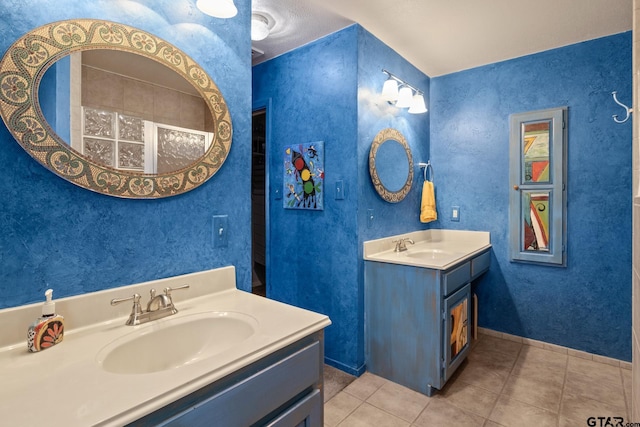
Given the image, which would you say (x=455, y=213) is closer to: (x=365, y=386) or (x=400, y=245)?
(x=400, y=245)

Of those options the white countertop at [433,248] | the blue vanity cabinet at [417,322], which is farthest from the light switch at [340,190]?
the blue vanity cabinet at [417,322]

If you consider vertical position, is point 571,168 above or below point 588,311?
above

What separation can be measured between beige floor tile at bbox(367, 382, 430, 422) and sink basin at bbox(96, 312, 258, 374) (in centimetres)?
124

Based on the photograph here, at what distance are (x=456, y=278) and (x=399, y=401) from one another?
0.83m

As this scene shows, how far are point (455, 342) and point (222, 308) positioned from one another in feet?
5.35

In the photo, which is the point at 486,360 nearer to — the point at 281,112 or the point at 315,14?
the point at 281,112

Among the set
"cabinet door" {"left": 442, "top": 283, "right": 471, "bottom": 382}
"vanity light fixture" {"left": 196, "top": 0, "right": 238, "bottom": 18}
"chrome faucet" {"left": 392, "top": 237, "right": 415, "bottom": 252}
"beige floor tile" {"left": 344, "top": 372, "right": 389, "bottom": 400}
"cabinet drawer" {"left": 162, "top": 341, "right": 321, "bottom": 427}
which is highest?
"vanity light fixture" {"left": 196, "top": 0, "right": 238, "bottom": 18}

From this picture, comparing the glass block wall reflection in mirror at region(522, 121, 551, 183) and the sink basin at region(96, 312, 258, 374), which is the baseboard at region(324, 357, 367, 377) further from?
the glass block wall reflection in mirror at region(522, 121, 551, 183)

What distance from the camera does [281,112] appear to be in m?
2.61

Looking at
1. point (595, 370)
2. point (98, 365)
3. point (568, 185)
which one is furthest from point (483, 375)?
point (98, 365)

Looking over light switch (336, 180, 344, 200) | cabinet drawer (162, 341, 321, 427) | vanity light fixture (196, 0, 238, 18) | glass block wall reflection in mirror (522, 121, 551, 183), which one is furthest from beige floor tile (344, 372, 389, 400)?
vanity light fixture (196, 0, 238, 18)

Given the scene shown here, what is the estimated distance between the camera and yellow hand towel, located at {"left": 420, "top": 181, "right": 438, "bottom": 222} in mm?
2838

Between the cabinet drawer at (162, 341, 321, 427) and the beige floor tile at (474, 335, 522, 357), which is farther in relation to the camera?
the beige floor tile at (474, 335, 522, 357)

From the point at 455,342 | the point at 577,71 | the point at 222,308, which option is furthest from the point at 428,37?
the point at 222,308
